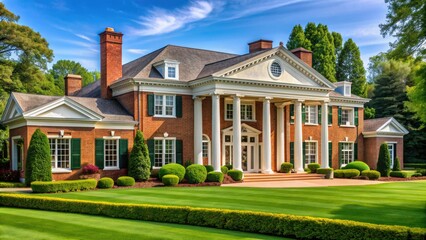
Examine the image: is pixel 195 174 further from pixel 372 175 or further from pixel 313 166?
pixel 372 175

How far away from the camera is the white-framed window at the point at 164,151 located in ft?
112

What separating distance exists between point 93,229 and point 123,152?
1872 centimetres

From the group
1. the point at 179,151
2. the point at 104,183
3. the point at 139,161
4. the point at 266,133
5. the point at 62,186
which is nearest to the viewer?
the point at 62,186

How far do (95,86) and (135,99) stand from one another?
967 cm

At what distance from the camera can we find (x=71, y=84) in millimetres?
43031

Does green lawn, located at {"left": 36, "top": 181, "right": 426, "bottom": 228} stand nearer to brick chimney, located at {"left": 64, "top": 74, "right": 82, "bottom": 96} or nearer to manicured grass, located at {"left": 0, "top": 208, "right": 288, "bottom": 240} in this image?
manicured grass, located at {"left": 0, "top": 208, "right": 288, "bottom": 240}

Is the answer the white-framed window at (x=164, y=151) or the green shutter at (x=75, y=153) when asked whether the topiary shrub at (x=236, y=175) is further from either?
the green shutter at (x=75, y=153)

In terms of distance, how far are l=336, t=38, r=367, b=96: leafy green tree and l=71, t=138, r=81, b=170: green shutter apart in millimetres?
46786

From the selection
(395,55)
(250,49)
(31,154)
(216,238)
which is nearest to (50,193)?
(31,154)

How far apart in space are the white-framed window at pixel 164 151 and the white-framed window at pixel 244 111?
5120 millimetres

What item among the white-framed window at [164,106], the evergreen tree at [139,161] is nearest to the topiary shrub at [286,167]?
the white-framed window at [164,106]

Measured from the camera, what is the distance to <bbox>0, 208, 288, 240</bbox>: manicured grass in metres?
13.1

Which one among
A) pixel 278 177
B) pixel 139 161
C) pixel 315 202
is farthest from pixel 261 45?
pixel 315 202

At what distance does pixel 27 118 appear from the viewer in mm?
28797
